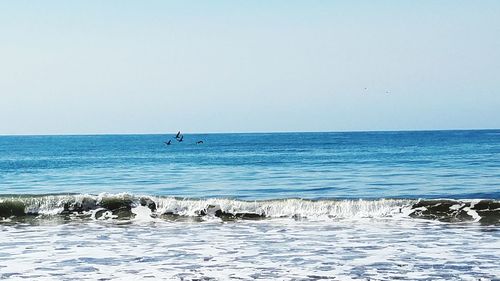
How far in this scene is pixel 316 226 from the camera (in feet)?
69.4

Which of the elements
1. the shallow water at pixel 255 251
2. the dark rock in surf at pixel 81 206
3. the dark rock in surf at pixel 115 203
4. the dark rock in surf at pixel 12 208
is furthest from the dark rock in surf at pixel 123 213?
the dark rock in surf at pixel 12 208

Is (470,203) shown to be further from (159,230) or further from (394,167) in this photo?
(394,167)

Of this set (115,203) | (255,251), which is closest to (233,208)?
(115,203)

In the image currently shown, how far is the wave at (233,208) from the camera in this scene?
23562 millimetres

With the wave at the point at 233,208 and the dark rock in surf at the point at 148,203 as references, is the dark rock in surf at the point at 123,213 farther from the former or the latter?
the dark rock in surf at the point at 148,203

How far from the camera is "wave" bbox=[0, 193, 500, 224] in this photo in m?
23.6

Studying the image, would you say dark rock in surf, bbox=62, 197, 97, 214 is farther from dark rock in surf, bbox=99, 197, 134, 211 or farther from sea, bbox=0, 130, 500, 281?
dark rock in surf, bbox=99, 197, 134, 211

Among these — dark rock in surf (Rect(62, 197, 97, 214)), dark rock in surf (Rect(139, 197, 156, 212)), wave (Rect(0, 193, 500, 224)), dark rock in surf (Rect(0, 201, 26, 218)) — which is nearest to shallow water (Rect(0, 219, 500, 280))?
wave (Rect(0, 193, 500, 224))

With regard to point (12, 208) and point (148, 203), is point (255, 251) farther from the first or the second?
point (12, 208)

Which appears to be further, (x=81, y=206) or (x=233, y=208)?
(x=81, y=206)

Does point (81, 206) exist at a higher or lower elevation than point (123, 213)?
higher

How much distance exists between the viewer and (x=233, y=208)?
980 inches

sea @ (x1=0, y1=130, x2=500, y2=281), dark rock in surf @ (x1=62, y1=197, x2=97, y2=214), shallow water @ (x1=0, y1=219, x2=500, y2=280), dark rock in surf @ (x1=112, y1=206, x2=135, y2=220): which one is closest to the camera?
shallow water @ (x1=0, y1=219, x2=500, y2=280)

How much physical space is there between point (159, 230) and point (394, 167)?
2870 cm
